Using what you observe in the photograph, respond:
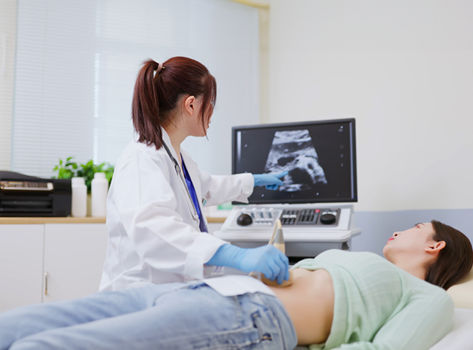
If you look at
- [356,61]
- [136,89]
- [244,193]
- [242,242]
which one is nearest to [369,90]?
[356,61]

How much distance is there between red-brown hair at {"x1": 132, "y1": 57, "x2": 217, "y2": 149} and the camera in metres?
1.51

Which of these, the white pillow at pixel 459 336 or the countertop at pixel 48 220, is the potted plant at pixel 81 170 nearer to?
the countertop at pixel 48 220

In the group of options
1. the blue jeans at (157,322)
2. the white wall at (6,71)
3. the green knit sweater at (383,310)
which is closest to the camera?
the blue jeans at (157,322)

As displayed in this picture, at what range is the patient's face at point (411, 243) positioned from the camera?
4.96 ft

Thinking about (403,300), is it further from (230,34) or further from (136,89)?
(230,34)

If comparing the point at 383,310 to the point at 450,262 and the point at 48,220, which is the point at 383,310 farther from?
the point at 48,220

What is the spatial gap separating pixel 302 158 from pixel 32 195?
127 cm

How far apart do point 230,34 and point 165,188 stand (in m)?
2.01

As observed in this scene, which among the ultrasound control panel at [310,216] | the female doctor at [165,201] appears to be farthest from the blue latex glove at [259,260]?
the ultrasound control panel at [310,216]

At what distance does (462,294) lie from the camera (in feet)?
4.62

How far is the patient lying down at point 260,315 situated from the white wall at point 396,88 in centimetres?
92

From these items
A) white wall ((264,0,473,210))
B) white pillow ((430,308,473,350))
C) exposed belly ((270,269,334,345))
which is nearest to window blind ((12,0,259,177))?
white wall ((264,0,473,210))

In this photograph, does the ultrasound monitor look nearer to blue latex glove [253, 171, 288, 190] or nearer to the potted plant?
blue latex glove [253, 171, 288, 190]

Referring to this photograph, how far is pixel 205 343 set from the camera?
37.0 inches
